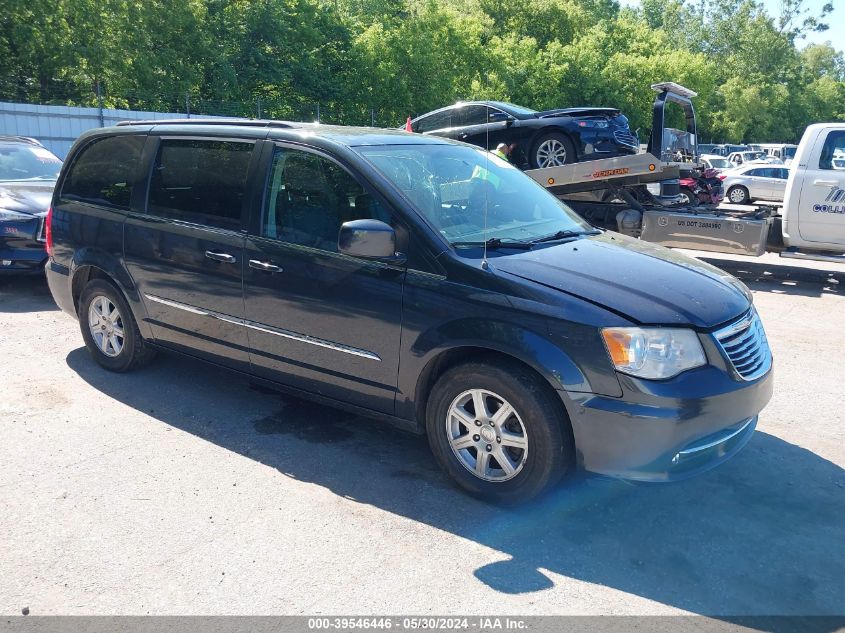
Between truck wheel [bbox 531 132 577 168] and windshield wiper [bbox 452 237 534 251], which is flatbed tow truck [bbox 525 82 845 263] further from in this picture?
windshield wiper [bbox 452 237 534 251]

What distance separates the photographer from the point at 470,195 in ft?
14.1

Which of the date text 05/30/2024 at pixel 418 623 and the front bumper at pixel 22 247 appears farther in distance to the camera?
the front bumper at pixel 22 247

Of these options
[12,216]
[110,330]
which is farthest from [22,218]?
[110,330]

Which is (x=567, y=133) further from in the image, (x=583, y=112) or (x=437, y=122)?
(x=437, y=122)

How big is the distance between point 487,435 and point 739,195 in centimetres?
2343

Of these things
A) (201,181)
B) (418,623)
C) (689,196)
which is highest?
(201,181)

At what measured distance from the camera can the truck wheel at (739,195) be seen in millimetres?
24047

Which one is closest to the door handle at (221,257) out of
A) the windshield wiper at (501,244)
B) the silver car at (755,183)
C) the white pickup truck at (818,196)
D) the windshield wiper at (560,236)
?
the windshield wiper at (501,244)

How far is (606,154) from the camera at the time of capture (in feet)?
35.8

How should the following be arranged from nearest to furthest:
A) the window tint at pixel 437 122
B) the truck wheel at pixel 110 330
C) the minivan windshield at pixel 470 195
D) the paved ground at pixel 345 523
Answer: the paved ground at pixel 345 523, the minivan windshield at pixel 470 195, the truck wheel at pixel 110 330, the window tint at pixel 437 122

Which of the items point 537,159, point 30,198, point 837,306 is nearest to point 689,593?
point 837,306

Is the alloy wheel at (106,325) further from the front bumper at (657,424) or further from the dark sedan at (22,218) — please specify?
the front bumper at (657,424)

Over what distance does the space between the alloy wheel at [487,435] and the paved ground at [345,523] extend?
0.22m

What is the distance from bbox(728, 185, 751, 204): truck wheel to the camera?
78.9 feet
